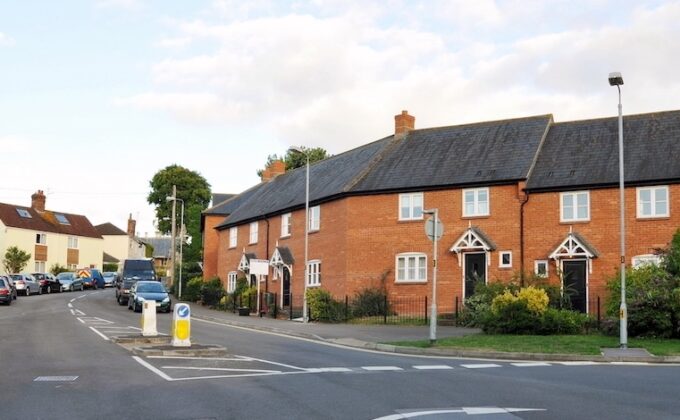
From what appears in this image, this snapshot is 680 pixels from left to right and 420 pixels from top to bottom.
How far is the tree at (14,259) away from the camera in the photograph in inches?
2768

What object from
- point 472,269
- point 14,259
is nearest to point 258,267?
point 472,269

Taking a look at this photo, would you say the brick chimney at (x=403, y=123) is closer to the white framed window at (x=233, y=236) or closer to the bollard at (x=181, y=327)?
the white framed window at (x=233, y=236)

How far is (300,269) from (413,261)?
7.87m

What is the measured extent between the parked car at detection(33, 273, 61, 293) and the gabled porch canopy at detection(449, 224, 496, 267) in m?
37.6

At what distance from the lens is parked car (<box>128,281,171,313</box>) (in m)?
37.0

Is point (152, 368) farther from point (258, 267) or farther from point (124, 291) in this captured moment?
point (124, 291)

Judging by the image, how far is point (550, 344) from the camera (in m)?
19.8

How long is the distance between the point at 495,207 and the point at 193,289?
29.1 metres

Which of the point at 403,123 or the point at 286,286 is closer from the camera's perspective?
the point at 403,123

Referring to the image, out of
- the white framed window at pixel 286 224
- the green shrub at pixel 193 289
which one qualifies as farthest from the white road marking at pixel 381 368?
the green shrub at pixel 193 289

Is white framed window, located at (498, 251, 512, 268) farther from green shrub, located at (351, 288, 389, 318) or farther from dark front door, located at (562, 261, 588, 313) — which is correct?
green shrub, located at (351, 288, 389, 318)

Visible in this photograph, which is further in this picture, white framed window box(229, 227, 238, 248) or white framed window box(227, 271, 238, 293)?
white framed window box(229, 227, 238, 248)

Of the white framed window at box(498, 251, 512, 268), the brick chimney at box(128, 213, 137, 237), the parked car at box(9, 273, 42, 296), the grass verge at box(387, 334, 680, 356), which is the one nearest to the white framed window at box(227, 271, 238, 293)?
the parked car at box(9, 273, 42, 296)

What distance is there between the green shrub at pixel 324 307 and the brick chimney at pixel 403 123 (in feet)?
38.0
